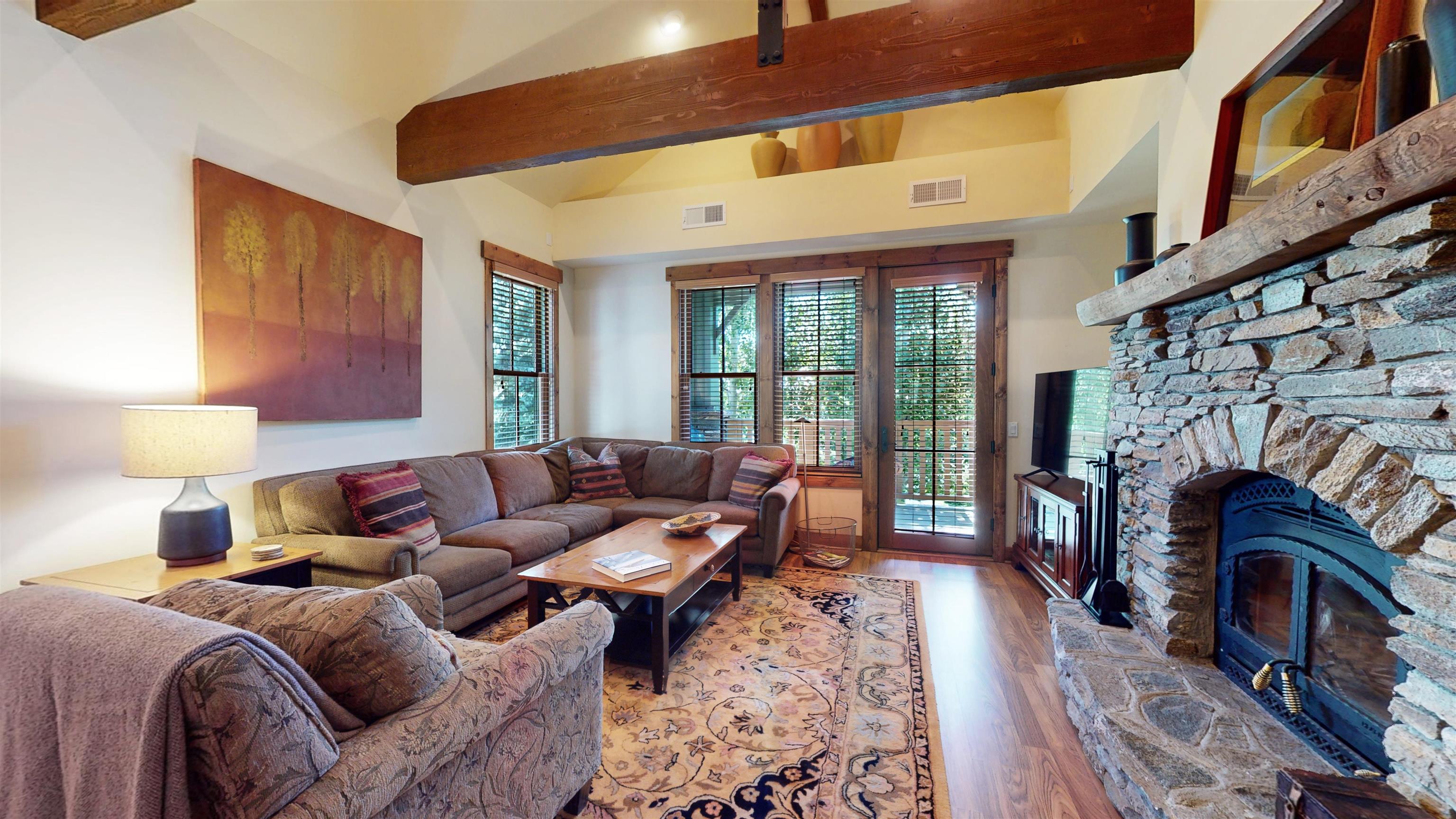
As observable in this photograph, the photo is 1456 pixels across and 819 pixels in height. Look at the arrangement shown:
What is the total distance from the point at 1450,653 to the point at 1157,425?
119 cm

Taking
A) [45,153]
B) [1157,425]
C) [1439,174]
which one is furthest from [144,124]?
[1157,425]

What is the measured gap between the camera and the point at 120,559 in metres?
2.27

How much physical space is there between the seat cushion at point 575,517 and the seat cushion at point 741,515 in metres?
0.64

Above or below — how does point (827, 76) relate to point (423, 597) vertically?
above

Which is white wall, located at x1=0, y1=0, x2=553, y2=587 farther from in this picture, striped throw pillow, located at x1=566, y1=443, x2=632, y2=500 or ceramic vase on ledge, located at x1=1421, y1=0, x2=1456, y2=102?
ceramic vase on ledge, located at x1=1421, y1=0, x2=1456, y2=102

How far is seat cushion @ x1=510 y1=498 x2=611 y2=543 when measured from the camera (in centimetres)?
368

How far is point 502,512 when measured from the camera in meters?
3.82

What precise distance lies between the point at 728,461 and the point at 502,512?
1.73 metres

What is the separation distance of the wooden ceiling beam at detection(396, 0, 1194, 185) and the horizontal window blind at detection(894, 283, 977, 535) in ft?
6.81

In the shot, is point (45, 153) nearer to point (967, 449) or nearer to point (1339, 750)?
point (1339, 750)

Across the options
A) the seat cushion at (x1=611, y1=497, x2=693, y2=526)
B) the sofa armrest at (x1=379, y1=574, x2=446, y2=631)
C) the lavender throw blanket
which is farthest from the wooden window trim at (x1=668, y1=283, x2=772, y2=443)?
the lavender throw blanket

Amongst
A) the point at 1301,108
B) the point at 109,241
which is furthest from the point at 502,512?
the point at 1301,108

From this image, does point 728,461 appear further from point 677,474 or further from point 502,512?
point 502,512

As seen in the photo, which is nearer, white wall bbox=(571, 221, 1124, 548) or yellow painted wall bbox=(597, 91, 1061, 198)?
yellow painted wall bbox=(597, 91, 1061, 198)
